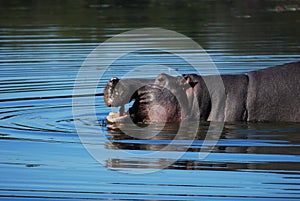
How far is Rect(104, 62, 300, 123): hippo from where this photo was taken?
10477mm

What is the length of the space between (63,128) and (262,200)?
12.2 feet

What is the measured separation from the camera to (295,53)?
16219 millimetres

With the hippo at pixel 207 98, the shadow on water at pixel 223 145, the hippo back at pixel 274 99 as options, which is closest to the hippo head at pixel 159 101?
the hippo at pixel 207 98

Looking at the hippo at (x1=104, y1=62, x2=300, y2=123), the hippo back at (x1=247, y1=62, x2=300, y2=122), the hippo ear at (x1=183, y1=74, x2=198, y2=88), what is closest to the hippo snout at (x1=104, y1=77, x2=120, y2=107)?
the hippo at (x1=104, y1=62, x2=300, y2=123)

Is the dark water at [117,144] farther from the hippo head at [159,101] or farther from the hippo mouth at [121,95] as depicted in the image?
the hippo head at [159,101]

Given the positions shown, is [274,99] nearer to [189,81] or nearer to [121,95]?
[189,81]

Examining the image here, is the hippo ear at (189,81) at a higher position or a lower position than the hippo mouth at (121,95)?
higher

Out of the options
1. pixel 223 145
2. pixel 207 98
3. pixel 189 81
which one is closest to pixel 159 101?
pixel 189 81

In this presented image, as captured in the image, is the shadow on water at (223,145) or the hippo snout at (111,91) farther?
the hippo snout at (111,91)

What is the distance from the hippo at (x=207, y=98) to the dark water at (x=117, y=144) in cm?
22

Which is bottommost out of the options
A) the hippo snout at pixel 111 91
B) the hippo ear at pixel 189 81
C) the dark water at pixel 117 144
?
the dark water at pixel 117 144

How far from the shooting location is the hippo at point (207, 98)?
34.4 feet

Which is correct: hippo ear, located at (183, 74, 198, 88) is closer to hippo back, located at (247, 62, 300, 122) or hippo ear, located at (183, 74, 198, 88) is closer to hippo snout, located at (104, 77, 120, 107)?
hippo back, located at (247, 62, 300, 122)

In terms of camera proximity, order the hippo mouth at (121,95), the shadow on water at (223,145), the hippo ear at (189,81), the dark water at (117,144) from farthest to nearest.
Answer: the hippo ear at (189,81), the hippo mouth at (121,95), the shadow on water at (223,145), the dark water at (117,144)
